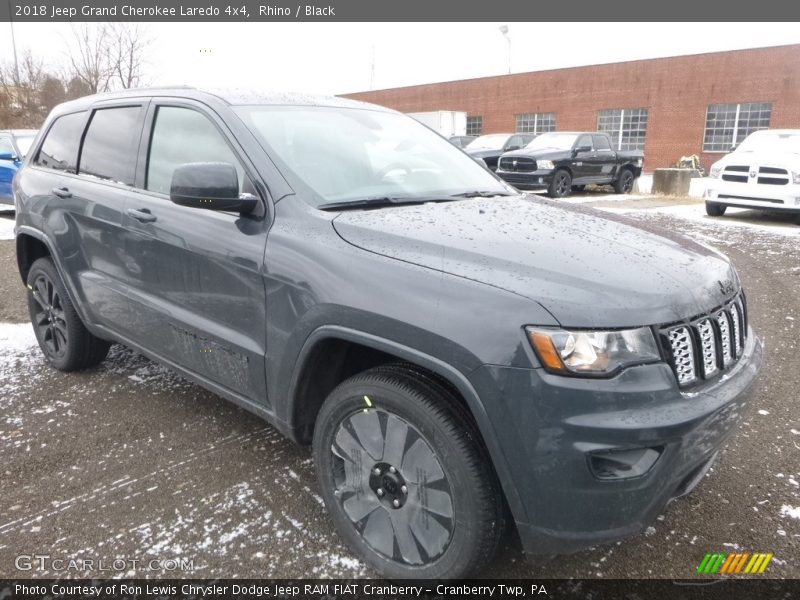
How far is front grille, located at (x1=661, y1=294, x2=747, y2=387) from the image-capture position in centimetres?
183

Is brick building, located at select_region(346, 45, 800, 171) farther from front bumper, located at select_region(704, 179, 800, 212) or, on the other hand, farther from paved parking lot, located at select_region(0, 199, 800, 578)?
paved parking lot, located at select_region(0, 199, 800, 578)

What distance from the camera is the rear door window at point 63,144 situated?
12.5 feet

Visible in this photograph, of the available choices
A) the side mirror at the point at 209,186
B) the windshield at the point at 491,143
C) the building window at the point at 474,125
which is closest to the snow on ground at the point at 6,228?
the side mirror at the point at 209,186

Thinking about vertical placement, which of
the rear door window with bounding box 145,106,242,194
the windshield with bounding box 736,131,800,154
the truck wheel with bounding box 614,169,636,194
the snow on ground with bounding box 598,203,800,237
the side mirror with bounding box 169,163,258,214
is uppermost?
the windshield with bounding box 736,131,800,154

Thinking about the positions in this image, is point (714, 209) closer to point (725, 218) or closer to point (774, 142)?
point (725, 218)

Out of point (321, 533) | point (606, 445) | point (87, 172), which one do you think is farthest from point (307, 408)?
point (87, 172)

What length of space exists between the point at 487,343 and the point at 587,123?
3256 cm

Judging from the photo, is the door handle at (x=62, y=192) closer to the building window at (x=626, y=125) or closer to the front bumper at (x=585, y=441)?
the front bumper at (x=585, y=441)

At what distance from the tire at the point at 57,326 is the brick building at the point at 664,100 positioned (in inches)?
1162

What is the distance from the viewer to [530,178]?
14031mm

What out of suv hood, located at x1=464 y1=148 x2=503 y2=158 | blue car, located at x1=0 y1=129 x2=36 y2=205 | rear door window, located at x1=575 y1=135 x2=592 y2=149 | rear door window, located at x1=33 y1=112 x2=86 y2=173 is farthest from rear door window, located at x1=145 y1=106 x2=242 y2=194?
suv hood, located at x1=464 y1=148 x2=503 y2=158

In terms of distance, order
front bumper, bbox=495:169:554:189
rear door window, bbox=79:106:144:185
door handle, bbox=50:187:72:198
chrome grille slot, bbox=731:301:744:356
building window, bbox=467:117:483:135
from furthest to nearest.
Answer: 1. building window, bbox=467:117:483:135
2. front bumper, bbox=495:169:554:189
3. door handle, bbox=50:187:72:198
4. rear door window, bbox=79:106:144:185
5. chrome grille slot, bbox=731:301:744:356

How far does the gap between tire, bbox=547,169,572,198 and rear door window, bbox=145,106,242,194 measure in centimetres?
1184

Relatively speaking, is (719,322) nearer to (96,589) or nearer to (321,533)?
(321,533)
